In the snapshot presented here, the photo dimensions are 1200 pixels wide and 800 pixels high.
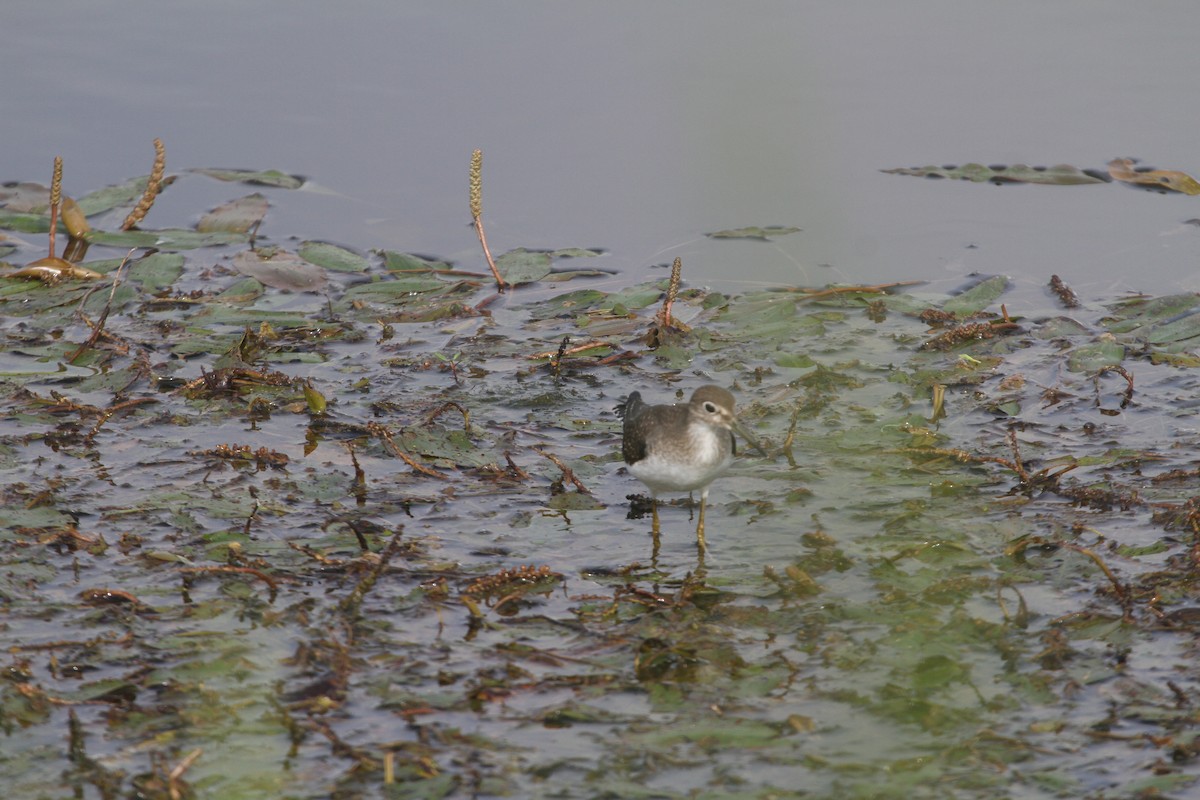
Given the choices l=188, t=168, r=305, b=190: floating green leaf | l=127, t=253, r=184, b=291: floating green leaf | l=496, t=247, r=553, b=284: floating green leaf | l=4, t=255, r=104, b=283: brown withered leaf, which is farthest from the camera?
l=188, t=168, r=305, b=190: floating green leaf

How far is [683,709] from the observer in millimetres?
4766

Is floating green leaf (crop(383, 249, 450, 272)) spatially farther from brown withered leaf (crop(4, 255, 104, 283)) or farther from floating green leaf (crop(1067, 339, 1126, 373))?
floating green leaf (crop(1067, 339, 1126, 373))

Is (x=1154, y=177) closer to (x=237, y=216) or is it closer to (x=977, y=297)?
(x=977, y=297)

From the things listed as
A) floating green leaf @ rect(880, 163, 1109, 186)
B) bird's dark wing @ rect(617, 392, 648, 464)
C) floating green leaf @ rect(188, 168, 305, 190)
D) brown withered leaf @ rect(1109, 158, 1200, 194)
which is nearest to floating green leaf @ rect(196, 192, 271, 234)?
floating green leaf @ rect(188, 168, 305, 190)

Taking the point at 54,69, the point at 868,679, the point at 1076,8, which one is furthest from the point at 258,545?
the point at 1076,8

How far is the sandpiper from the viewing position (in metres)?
6.16

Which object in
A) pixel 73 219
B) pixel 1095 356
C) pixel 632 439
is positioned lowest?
pixel 632 439

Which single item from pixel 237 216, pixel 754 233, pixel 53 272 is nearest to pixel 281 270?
pixel 237 216

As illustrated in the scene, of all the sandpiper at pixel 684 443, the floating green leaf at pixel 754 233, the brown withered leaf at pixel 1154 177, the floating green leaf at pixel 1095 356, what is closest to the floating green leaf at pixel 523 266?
the floating green leaf at pixel 754 233

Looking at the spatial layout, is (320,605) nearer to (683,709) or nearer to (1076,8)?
(683,709)

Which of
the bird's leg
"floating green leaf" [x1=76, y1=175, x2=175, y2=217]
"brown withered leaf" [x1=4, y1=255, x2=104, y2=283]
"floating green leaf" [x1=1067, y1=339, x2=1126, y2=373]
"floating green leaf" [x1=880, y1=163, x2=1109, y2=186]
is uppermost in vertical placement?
"floating green leaf" [x1=880, y1=163, x2=1109, y2=186]

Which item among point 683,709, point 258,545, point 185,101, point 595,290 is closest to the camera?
point 683,709

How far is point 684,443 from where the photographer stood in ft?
20.2

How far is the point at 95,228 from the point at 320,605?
6.29 m
